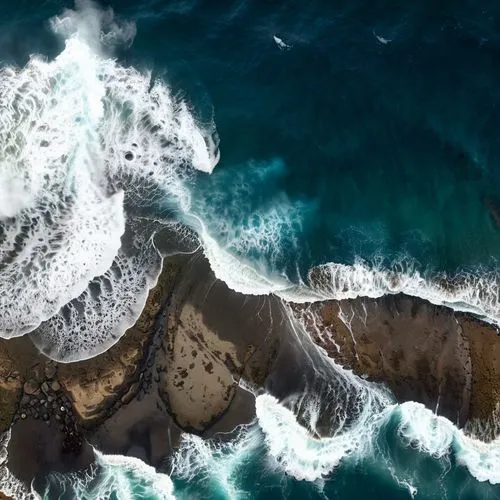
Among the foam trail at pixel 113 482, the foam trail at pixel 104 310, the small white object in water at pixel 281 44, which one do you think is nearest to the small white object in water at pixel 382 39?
the small white object in water at pixel 281 44

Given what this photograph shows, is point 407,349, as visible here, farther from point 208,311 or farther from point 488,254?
point 208,311

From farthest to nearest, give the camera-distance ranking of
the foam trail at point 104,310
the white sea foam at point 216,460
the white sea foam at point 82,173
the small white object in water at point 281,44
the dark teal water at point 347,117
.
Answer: the small white object in water at point 281,44 → the dark teal water at point 347,117 → the white sea foam at point 82,173 → the foam trail at point 104,310 → the white sea foam at point 216,460

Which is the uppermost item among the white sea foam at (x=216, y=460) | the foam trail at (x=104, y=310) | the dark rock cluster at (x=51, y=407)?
the foam trail at (x=104, y=310)

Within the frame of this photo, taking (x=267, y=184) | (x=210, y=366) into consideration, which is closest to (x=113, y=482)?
(x=210, y=366)

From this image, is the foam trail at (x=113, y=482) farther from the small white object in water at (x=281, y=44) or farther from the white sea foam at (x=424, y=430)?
the small white object in water at (x=281, y=44)

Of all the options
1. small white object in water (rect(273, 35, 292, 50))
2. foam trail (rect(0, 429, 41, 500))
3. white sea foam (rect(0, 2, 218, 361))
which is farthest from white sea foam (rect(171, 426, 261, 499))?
small white object in water (rect(273, 35, 292, 50))

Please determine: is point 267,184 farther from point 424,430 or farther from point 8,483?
point 8,483

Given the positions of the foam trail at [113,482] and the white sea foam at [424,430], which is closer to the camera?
the foam trail at [113,482]

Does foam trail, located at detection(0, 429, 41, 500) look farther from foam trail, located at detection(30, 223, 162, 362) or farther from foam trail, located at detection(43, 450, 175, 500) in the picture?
foam trail, located at detection(30, 223, 162, 362)

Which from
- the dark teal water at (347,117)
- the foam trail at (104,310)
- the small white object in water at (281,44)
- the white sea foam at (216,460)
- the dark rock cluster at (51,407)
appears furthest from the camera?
the small white object in water at (281,44)
